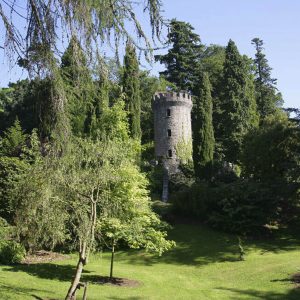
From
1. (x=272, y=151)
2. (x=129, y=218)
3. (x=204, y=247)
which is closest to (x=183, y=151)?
(x=272, y=151)

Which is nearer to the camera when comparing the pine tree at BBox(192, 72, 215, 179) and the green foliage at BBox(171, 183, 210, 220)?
the green foliage at BBox(171, 183, 210, 220)

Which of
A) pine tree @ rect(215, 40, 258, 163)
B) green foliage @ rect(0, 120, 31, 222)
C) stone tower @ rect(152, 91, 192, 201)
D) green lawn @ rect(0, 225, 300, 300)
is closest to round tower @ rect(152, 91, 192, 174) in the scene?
stone tower @ rect(152, 91, 192, 201)

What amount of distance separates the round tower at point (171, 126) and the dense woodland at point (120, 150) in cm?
157

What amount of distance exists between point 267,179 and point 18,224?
70.7 ft

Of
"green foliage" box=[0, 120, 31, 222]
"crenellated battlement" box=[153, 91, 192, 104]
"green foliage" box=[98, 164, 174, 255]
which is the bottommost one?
"green foliage" box=[98, 164, 174, 255]

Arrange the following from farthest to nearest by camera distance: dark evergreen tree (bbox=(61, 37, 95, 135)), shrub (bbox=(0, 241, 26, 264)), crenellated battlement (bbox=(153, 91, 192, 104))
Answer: crenellated battlement (bbox=(153, 91, 192, 104)), shrub (bbox=(0, 241, 26, 264)), dark evergreen tree (bbox=(61, 37, 95, 135))

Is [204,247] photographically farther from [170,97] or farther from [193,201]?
[170,97]

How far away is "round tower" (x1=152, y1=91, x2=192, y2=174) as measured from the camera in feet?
125

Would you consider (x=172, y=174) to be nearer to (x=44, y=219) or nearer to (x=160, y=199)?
(x=160, y=199)

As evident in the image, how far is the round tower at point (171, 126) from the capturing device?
3816 centimetres

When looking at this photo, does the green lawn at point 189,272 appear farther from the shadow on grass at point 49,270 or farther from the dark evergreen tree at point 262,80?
the dark evergreen tree at point 262,80

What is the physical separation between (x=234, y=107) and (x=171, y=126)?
644cm

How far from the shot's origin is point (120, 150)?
52.5 ft

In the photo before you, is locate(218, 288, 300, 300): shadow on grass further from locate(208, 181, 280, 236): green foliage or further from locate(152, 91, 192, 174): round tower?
locate(152, 91, 192, 174): round tower
